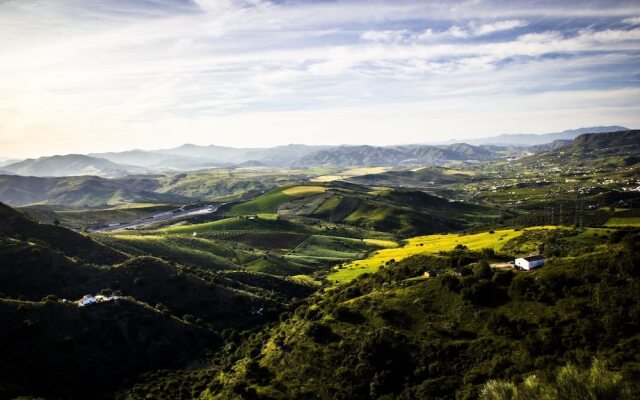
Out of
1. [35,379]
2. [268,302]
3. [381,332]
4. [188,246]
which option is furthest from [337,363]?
[188,246]

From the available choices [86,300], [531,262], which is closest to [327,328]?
[531,262]

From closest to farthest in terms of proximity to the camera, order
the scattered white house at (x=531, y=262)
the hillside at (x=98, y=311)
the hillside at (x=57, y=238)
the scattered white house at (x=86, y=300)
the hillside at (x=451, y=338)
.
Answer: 1. the hillside at (x=451, y=338)
2. the scattered white house at (x=531, y=262)
3. the hillside at (x=98, y=311)
4. the scattered white house at (x=86, y=300)
5. the hillside at (x=57, y=238)

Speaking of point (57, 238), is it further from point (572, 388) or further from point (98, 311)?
point (572, 388)

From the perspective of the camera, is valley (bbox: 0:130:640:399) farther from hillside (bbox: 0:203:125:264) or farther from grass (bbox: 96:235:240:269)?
grass (bbox: 96:235:240:269)

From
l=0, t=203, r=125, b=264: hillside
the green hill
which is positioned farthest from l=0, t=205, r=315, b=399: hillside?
l=0, t=203, r=125, b=264: hillside

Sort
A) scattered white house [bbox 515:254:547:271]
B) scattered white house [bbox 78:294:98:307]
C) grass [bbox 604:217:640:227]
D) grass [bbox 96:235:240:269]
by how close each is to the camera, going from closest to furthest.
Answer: scattered white house [bbox 515:254:547:271], scattered white house [bbox 78:294:98:307], grass [bbox 96:235:240:269], grass [bbox 604:217:640:227]

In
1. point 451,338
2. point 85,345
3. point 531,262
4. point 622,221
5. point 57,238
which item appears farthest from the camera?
point 622,221

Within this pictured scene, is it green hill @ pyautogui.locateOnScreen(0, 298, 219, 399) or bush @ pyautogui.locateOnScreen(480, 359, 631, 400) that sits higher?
bush @ pyautogui.locateOnScreen(480, 359, 631, 400)

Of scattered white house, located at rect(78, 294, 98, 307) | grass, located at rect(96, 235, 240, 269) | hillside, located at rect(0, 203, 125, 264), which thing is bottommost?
grass, located at rect(96, 235, 240, 269)

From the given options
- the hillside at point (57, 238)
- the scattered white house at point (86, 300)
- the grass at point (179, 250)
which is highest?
the hillside at point (57, 238)

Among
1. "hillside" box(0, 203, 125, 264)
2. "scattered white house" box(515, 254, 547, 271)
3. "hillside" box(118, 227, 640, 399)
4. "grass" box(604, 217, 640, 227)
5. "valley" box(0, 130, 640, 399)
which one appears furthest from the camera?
"grass" box(604, 217, 640, 227)

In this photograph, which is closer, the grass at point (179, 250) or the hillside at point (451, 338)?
the hillside at point (451, 338)

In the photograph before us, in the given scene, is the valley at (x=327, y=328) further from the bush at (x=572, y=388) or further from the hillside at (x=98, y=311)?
the bush at (x=572, y=388)

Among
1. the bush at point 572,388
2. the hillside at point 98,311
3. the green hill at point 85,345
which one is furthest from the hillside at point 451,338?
the hillside at point 98,311
